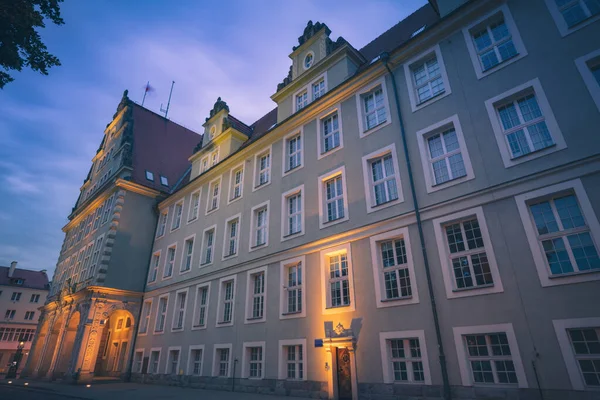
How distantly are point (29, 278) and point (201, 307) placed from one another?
65.1 m

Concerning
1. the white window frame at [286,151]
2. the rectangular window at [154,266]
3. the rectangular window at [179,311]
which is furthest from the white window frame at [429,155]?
the rectangular window at [154,266]

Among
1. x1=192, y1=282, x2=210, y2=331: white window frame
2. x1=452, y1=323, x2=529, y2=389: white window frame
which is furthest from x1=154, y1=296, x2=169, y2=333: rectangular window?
x1=452, y1=323, x2=529, y2=389: white window frame

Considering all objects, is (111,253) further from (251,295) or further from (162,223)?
(251,295)

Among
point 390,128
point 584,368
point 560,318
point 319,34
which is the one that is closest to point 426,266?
point 560,318

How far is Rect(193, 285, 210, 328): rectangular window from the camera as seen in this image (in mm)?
22469

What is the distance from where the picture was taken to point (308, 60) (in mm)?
22906

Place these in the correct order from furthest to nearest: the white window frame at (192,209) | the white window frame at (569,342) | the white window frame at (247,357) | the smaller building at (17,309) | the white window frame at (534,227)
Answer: the smaller building at (17,309), the white window frame at (192,209), the white window frame at (247,357), the white window frame at (534,227), the white window frame at (569,342)

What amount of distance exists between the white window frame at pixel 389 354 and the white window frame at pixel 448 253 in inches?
72.1

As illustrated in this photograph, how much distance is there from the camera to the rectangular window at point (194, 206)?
90.9 ft

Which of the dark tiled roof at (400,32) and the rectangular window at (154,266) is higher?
the dark tiled roof at (400,32)

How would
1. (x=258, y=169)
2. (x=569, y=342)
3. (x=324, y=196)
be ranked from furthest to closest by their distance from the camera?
(x=258, y=169) < (x=324, y=196) < (x=569, y=342)

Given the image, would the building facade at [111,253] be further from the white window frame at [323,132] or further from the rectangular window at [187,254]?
the white window frame at [323,132]

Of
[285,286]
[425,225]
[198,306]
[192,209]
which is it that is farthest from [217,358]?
[425,225]

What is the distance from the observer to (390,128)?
15.8 metres
